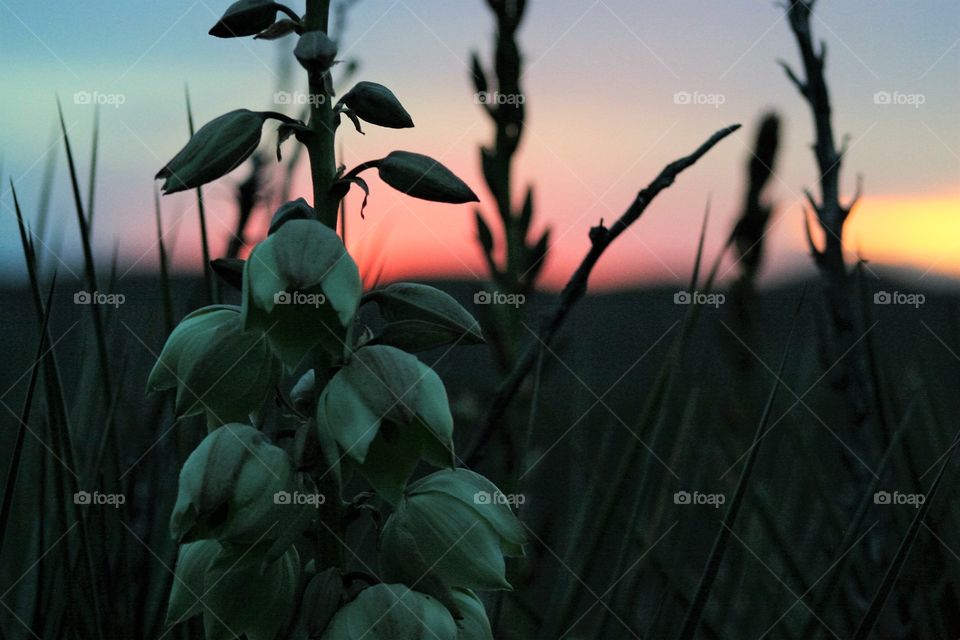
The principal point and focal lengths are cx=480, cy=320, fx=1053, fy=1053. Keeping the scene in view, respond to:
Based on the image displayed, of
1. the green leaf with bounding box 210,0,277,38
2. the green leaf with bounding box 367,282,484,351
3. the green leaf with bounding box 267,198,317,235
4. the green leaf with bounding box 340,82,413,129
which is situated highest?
the green leaf with bounding box 210,0,277,38

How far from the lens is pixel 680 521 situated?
1035 mm

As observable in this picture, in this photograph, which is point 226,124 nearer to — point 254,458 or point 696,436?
point 254,458

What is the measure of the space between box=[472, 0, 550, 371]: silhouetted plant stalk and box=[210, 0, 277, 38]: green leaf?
1.47 feet

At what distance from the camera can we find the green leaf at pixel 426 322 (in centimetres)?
71

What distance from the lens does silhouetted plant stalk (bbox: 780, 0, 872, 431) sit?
1.07 meters

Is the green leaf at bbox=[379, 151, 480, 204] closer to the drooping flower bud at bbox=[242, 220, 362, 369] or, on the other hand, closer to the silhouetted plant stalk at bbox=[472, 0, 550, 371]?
the drooping flower bud at bbox=[242, 220, 362, 369]

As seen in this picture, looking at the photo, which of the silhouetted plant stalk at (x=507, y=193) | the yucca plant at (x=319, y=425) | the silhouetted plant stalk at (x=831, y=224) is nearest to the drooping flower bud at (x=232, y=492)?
the yucca plant at (x=319, y=425)

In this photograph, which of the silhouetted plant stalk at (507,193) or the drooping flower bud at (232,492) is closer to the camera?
the drooping flower bud at (232,492)

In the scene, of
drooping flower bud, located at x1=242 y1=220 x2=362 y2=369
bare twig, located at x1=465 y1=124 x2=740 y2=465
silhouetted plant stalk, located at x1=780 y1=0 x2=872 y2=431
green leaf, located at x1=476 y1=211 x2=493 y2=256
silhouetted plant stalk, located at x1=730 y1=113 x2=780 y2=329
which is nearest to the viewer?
drooping flower bud, located at x1=242 y1=220 x2=362 y2=369

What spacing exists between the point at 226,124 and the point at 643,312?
1.04m

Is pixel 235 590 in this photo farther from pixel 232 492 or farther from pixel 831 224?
pixel 831 224

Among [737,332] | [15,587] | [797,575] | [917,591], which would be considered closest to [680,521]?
[797,575]

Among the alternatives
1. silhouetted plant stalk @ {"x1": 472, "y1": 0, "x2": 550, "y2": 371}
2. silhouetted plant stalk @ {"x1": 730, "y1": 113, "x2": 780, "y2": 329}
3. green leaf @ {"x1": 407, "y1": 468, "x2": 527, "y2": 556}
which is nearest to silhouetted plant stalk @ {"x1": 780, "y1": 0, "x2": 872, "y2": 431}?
silhouetted plant stalk @ {"x1": 730, "y1": 113, "x2": 780, "y2": 329}

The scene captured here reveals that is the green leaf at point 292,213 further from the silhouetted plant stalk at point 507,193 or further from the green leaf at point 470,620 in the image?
the silhouetted plant stalk at point 507,193
